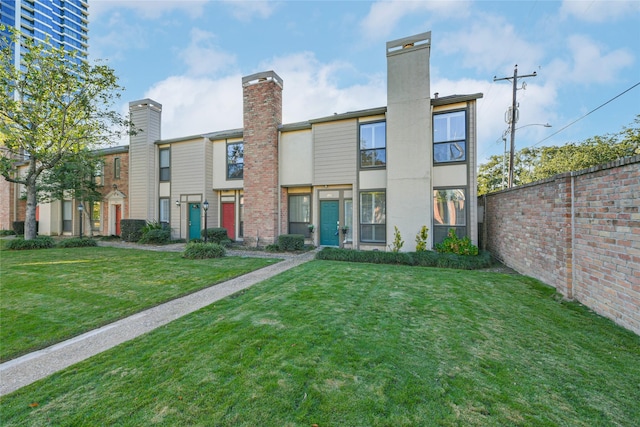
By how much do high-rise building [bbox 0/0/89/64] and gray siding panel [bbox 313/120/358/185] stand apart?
255 feet

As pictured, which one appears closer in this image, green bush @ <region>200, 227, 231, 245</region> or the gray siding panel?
the gray siding panel

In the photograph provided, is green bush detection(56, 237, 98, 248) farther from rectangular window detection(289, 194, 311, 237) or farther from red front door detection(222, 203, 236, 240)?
rectangular window detection(289, 194, 311, 237)

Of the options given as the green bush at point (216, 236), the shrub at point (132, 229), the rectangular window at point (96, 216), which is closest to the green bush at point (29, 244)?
the shrub at point (132, 229)

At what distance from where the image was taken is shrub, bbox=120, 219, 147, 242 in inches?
549

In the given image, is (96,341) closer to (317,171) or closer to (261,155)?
(317,171)

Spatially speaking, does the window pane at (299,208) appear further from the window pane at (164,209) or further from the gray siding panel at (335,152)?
the window pane at (164,209)

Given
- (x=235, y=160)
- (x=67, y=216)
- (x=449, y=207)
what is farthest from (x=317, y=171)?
(x=67, y=216)

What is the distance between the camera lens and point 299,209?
12125 millimetres

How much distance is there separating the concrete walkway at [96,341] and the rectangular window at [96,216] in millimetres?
15351

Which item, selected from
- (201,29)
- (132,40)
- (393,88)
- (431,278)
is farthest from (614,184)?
(132,40)

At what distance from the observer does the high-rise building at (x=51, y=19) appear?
58.3 meters

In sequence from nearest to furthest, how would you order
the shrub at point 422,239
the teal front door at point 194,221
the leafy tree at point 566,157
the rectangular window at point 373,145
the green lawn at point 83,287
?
the green lawn at point 83,287, the shrub at point 422,239, the rectangular window at point 373,145, the teal front door at point 194,221, the leafy tree at point 566,157

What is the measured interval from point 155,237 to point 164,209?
2.06 metres

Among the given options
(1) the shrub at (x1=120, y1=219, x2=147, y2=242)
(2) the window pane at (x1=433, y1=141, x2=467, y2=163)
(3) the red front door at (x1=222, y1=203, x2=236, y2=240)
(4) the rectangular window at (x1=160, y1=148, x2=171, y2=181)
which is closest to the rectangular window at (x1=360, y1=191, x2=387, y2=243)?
(2) the window pane at (x1=433, y1=141, x2=467, y2=163)
